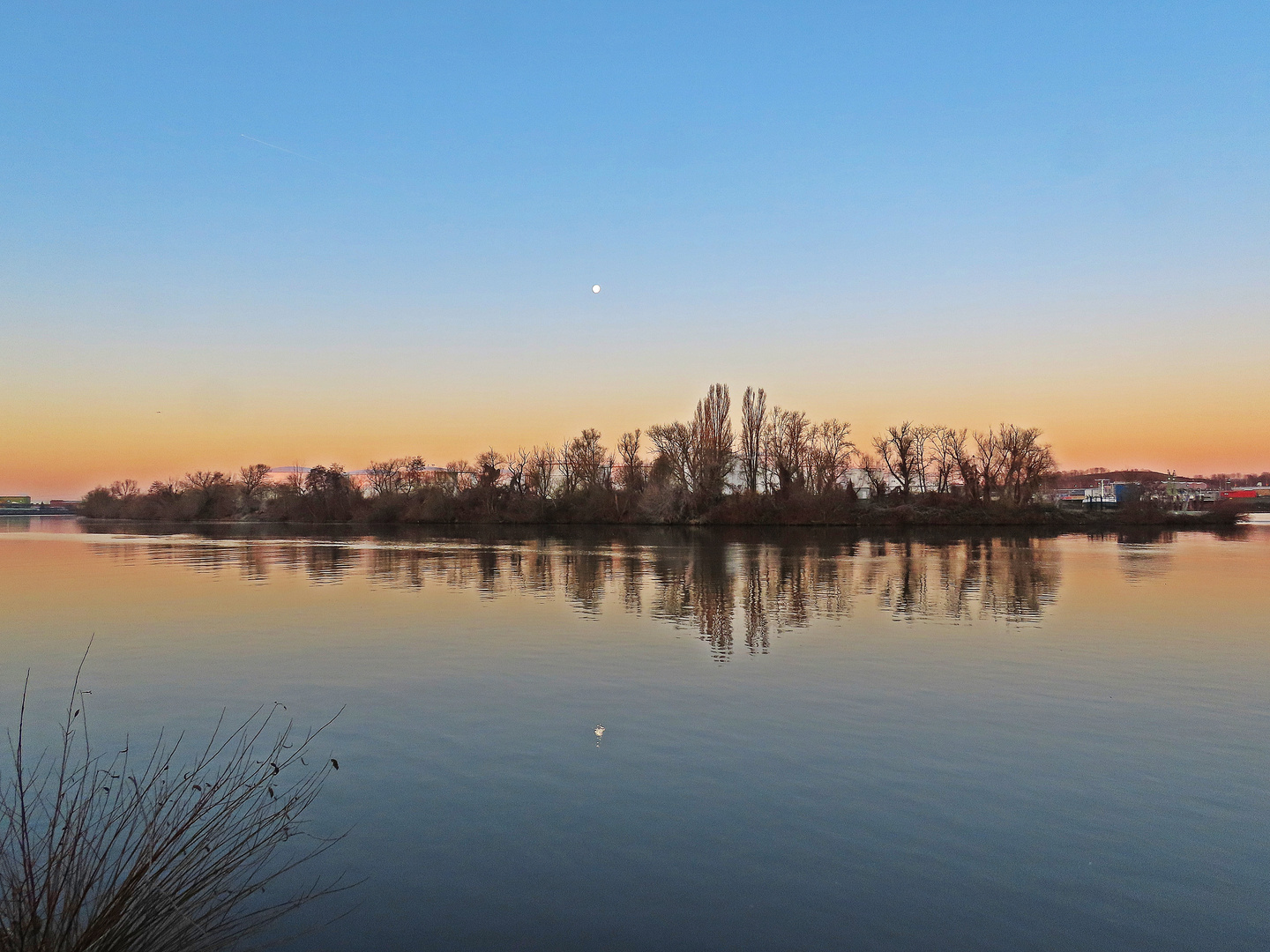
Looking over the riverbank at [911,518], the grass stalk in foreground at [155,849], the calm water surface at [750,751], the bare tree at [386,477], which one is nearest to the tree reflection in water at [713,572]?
the calm water surface at [750,751]

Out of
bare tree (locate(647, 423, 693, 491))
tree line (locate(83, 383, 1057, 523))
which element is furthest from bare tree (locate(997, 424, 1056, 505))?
bare tree (locate(647, 423, 693, 491))

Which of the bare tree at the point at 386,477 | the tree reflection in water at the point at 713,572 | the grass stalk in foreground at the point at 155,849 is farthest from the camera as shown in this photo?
the bare tree at the point at 386,477

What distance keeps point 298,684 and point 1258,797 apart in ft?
34.7

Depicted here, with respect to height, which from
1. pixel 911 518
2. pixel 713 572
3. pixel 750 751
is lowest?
pixel 750 751

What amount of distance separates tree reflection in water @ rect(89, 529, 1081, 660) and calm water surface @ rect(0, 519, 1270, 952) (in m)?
0.33

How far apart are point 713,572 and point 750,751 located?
768 inches

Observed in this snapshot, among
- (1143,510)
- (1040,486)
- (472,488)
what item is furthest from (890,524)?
(472,488)

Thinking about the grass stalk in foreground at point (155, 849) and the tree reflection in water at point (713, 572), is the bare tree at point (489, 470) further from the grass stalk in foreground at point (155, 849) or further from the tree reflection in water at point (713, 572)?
the grass stalk in foreground at point (155, 849)

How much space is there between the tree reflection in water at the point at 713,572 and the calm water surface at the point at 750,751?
13.1 inches

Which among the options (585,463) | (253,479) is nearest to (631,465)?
(585,463)

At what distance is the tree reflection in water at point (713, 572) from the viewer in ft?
59.6

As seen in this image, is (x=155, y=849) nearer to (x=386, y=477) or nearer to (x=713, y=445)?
(x=713, y=445)

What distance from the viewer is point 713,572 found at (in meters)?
27.7

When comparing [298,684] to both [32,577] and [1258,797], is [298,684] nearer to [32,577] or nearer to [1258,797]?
[1258,797]
